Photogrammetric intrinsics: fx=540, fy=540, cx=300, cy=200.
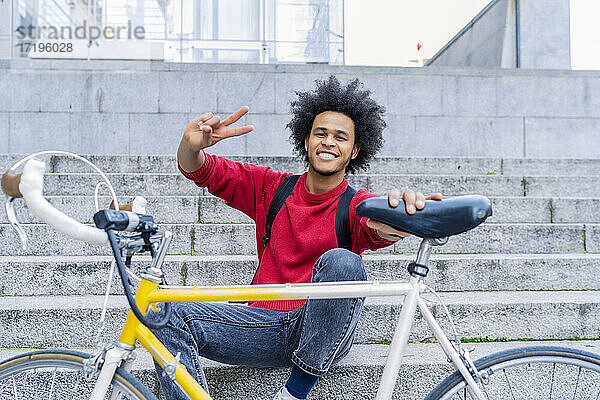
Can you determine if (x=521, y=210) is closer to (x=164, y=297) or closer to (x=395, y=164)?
(x=395, y=164)

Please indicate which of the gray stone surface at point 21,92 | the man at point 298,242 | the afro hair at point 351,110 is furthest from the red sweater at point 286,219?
the gray stone surface at point 21,92

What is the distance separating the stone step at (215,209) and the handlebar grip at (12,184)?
2.62 meters

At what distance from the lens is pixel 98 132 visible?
24.0 feet

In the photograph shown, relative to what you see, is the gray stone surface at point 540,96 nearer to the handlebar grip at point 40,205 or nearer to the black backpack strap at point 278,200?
the black backpack strap at point 278,200

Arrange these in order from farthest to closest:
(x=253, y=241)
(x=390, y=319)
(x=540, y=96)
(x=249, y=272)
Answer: (x=540, y=96)
(x=253, y=241)
(x=249, y=272)
(x=390, y=319)

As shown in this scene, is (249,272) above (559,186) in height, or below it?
below

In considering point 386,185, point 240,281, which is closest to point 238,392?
point 240,281

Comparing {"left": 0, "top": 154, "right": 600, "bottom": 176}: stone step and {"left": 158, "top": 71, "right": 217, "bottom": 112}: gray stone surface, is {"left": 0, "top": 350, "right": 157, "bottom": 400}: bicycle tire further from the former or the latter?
{"left": 158, "top": 71, "right": 217, "bottom": 112}: gray stone surface

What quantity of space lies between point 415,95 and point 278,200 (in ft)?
18.4

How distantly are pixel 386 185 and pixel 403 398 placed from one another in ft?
7.77

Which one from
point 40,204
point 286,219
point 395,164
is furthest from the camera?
point 395,164

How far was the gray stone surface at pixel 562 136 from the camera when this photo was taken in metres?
7.60

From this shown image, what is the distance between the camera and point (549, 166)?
5.77m

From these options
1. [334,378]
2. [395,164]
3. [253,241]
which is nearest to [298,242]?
[334,378]
